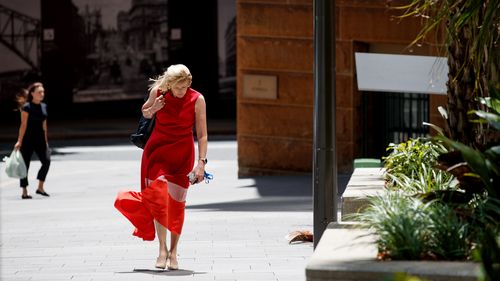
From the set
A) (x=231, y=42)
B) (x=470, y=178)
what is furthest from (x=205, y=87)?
(x=470, y=178)

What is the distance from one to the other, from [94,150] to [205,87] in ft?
34.0

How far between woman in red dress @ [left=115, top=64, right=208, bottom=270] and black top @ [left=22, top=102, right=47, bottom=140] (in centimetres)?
981

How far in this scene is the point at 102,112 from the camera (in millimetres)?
42125

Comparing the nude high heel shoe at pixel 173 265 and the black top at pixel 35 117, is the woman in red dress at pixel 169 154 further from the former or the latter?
the black top at pixel 35 117

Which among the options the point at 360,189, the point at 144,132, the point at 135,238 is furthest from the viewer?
the point at 135,238

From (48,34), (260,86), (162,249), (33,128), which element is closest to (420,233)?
(162,249)

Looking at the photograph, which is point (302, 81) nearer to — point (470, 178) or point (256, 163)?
point (256, 163)

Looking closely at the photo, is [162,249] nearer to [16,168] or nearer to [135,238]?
[135,238]

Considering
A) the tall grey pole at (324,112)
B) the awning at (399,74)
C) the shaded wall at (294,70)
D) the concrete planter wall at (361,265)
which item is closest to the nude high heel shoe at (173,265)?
the tall grey pole at (324,112)

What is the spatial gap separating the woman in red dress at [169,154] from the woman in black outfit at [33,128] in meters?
9.67

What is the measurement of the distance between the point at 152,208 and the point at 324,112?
1.73 m

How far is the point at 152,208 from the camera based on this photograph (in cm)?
1105

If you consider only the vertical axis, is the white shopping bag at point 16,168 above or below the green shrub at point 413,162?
below

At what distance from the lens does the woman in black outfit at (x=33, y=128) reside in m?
20.5
